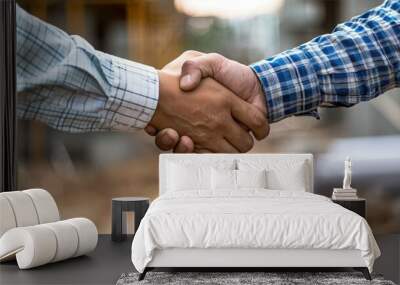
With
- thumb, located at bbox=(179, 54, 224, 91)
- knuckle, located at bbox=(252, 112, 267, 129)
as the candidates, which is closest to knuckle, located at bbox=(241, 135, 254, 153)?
knuckle, located at bbox=(252, 112, 267, 129)

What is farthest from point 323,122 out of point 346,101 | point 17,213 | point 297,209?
point 17,213

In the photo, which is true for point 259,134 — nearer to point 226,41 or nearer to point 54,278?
point 226,41

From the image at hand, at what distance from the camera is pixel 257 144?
5.43m

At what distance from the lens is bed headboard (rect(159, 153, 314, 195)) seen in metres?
5.22

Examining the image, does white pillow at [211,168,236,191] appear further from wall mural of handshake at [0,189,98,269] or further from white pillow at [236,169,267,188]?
wall mural of handshake at [0,189,98,269]

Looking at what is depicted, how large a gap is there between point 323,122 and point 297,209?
64.7 inches

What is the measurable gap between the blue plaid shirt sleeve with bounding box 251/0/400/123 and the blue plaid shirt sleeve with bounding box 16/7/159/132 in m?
0.92

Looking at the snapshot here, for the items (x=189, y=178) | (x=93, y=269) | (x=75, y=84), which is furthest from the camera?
(x=189, y=178)

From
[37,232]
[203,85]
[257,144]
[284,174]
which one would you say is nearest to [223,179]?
[284,174]

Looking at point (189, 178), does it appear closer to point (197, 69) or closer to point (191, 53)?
point (197, 69)

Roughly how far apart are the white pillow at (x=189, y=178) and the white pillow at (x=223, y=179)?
0.05 meters

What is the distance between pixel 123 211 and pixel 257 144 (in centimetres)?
114

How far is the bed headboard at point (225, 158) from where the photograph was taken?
522 cm

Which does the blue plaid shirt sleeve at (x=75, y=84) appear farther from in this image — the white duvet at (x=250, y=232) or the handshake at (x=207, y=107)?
the white duvet at (x=250, y=232)
